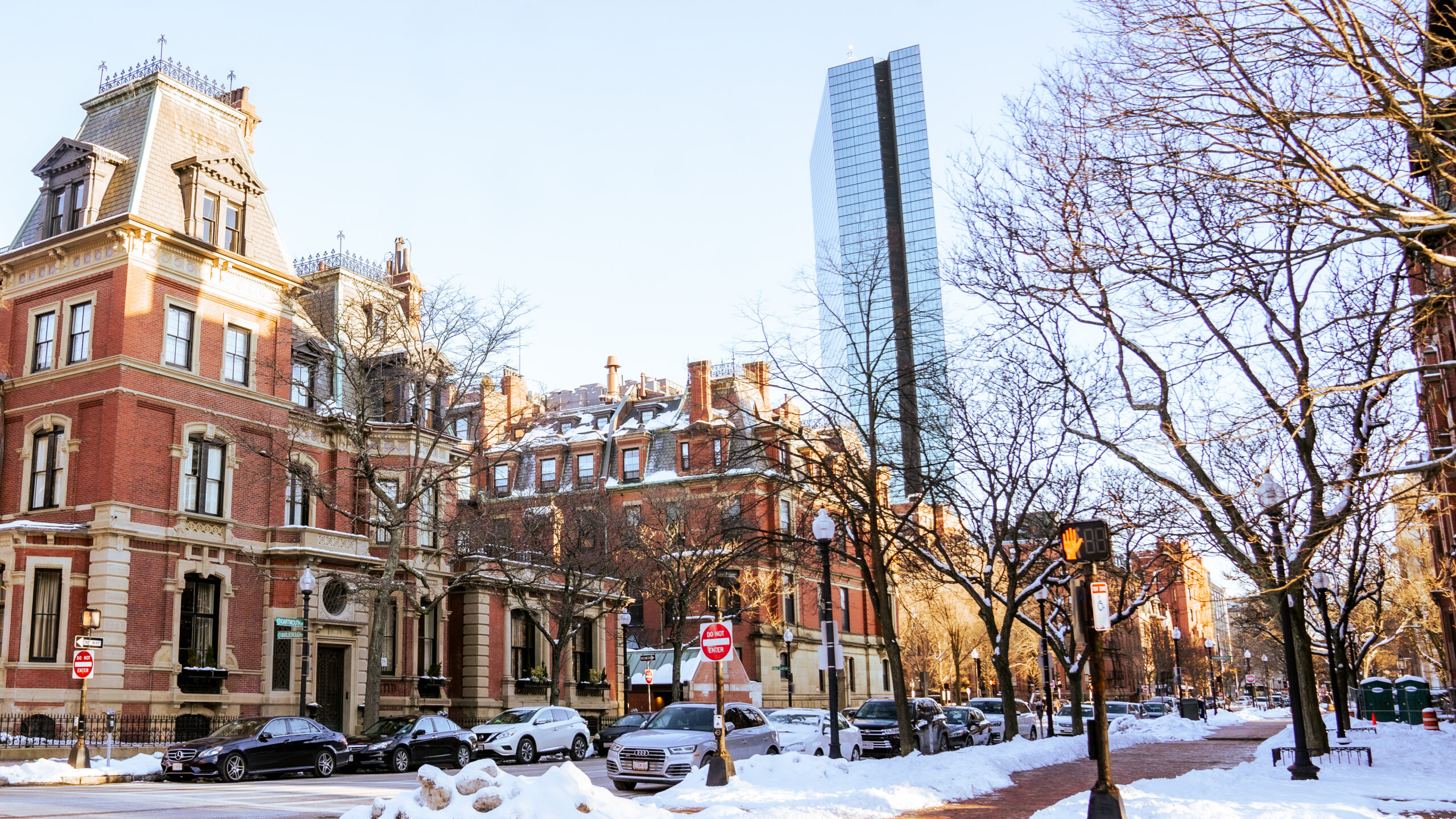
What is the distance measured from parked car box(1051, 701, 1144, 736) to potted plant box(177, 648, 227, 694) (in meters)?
30.8

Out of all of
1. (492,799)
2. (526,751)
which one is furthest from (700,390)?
(492,799)

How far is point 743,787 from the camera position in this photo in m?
16.1

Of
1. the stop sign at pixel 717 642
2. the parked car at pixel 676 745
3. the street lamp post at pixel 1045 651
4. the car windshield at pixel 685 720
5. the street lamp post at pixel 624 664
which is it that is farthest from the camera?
the street lamp post at pixel 624 664

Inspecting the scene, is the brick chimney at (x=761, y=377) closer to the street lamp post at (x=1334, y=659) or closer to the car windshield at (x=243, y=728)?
the street lamp post at (x=1334, y=659)

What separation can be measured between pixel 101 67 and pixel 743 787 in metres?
33.7

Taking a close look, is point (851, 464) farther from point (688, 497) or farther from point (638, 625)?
point (638, 625)

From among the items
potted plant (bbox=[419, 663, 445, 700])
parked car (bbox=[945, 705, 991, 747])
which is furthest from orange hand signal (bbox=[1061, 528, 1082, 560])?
potted plant (bbox=[419, 663, 445, 700])

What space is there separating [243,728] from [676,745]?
10.4 meters

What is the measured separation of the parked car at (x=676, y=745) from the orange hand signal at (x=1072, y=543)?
820 cm

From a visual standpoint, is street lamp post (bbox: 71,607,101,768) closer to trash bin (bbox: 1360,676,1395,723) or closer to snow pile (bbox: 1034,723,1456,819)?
snow pile (bbox: 1034,723,1456,819)

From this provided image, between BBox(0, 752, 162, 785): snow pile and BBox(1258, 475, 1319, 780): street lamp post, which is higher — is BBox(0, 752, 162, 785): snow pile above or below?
below

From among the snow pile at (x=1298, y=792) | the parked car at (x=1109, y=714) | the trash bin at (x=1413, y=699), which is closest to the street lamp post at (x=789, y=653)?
the parked car at (x=1109, y=714)

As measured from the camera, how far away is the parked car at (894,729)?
94.9ft

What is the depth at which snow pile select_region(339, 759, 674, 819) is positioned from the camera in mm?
11969
